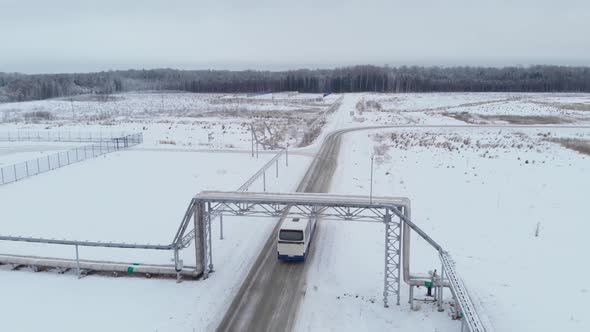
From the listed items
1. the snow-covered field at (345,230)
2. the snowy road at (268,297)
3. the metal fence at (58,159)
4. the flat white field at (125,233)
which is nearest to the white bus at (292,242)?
the snowy road at (268,297)

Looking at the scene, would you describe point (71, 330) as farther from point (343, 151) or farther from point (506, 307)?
point (343, 151)

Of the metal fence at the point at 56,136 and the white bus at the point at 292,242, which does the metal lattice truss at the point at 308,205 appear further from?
the metal fence at the point at 56,136

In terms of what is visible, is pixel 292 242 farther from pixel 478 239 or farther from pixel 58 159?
pixel 58 159

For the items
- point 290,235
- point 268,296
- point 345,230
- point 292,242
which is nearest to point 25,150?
point 345,230

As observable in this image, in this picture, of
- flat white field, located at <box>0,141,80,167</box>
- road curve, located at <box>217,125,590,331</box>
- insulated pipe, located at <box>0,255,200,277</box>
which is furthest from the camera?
flat white field, located at <box>0,141,80,167</box>

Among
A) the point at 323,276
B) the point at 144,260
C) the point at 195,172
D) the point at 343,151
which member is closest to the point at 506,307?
the point at 323,276

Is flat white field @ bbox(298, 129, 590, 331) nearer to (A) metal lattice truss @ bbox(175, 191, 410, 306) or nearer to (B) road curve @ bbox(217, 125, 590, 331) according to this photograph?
(B) road curve @ bbox(217, 125, 590, 331)

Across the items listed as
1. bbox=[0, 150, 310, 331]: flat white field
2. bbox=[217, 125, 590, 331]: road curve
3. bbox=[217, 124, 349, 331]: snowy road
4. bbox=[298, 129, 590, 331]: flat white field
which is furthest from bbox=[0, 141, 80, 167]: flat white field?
bbox=[217, 124, 349, 331]: snowy road
